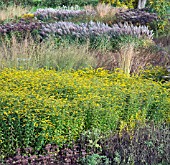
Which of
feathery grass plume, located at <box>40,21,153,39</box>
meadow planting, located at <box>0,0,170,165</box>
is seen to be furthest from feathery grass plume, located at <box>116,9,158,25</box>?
meadow planting, located at <box>0,0,170,165</box>

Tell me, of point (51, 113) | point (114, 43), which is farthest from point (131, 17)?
point (51, 113)

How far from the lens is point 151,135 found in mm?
5004

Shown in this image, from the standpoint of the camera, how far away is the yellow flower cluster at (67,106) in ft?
14.9

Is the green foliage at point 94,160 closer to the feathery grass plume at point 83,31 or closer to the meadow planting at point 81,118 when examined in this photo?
the meadow planting at point 81,118

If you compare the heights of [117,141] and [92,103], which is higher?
[92,103]

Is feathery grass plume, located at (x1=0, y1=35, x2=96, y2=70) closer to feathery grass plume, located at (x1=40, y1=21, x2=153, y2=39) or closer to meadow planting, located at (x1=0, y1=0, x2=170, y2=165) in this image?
meadow planting, located at (x1=0, y1=0, x2=170, y2=165)

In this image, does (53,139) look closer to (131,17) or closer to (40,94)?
(40,94)

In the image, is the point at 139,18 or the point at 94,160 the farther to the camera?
the point at 139,18

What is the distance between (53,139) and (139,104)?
1.49 meters

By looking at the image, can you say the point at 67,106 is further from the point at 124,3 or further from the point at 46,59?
the point at 124,3

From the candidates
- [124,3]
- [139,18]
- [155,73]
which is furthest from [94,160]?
[124,3]

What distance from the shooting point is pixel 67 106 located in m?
4.75

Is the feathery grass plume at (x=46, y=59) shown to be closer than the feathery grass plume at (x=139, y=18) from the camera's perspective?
Yes

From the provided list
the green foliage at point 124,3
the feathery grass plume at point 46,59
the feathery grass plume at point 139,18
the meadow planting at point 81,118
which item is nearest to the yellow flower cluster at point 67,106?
the meadow planting at point 81,118
